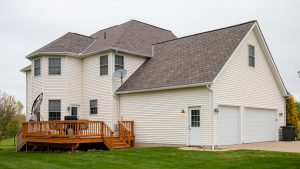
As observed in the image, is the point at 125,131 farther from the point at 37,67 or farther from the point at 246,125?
the point at 37,67

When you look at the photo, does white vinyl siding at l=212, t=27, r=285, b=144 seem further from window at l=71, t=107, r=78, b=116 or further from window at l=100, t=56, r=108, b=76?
window at l=71, t=107, r=78, b=116

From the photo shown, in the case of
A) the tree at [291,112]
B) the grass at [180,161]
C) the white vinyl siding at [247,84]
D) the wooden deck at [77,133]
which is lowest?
the grass at [180,161]

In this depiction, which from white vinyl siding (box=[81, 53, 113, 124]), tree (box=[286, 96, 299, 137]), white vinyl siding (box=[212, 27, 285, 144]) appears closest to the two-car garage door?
white vinyl siding (box=[212, 27, 285, 144])

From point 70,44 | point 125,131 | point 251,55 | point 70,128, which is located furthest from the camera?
point 70,44

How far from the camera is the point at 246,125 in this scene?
65.5 feet

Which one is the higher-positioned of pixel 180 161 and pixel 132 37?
pixel 132 37

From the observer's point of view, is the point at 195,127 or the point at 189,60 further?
the point at 189,60

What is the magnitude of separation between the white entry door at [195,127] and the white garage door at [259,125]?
3342 millimetres

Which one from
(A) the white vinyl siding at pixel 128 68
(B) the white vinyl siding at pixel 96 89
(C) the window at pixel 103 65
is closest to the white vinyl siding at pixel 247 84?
(A) the white vinyl siding at pixel 128 68

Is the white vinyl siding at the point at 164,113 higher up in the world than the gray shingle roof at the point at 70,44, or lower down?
lower down

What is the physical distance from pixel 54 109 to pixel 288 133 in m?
14.4

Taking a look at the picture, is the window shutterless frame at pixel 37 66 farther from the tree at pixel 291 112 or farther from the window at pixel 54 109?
the tree at pixel 291 112

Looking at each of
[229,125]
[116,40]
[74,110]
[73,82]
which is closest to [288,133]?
[229,125]

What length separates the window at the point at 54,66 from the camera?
74.6 ft
